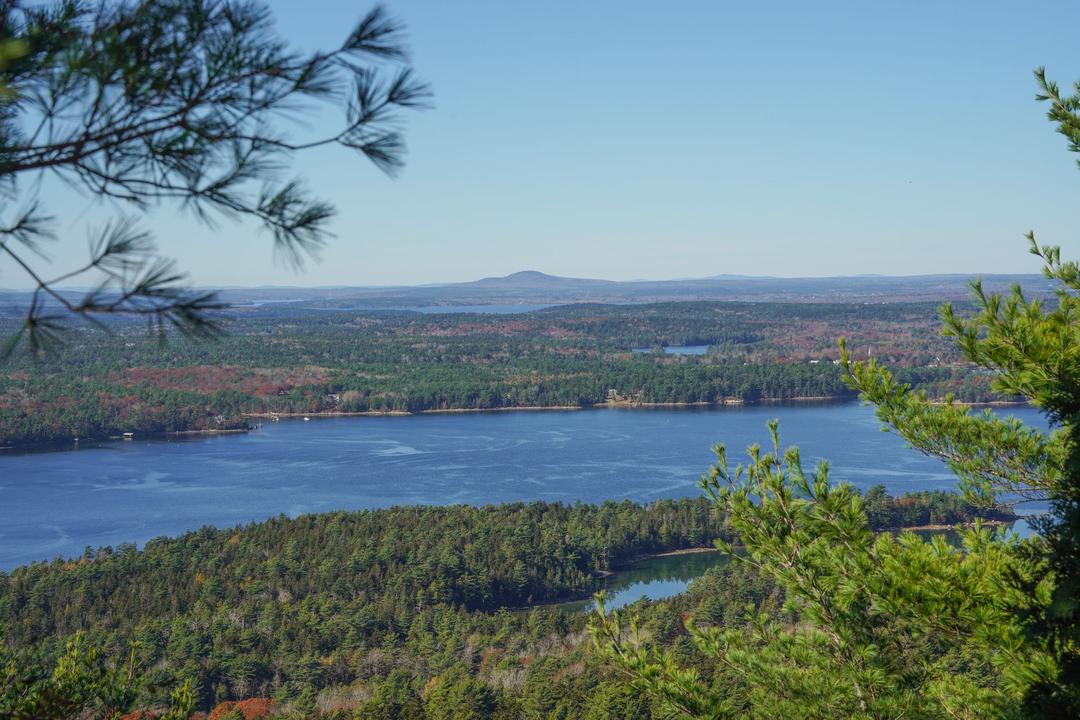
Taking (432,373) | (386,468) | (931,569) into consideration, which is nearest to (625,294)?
(432,373)

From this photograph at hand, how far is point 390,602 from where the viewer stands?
16594 mm

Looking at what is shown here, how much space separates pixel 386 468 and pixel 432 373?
21.5 m

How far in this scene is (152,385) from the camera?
4478 centimetres

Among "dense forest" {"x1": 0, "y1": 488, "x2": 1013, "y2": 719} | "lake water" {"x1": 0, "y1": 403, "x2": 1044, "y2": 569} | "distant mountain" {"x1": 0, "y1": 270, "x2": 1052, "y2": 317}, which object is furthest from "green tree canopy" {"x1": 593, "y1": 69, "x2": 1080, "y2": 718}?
"distant mountain" {"x1": 0, "y1": 270, "x2": 1052, "y2": 317}

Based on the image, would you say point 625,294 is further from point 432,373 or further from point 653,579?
point 653,579

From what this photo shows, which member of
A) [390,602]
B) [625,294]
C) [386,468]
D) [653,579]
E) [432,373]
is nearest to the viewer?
[390,602]

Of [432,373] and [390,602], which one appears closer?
[390,602]

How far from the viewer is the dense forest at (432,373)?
129 ft

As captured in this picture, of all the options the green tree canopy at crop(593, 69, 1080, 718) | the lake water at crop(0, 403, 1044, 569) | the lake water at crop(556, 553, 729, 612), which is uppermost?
the green tree canopy at crop(593, 69, 1080, 718)

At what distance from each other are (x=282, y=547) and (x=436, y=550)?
2.83 metres

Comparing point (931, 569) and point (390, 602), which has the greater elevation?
point (931, 569)

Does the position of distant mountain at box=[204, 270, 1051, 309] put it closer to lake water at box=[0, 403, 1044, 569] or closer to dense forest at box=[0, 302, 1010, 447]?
dense forest at box=[0, 302, 1010, 447]

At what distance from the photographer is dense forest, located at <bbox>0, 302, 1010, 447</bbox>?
129 ft

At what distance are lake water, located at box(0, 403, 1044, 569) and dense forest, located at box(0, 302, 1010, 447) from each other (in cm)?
297
